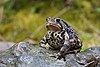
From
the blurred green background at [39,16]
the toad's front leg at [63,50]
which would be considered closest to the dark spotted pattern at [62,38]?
the toad's front leg at [63,50]

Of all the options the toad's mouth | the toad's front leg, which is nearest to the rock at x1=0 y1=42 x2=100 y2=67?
the toad's front leg

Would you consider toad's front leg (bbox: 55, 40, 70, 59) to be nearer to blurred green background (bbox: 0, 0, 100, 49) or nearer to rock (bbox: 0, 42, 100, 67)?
rock (bbox: 0, 42, 100, 67)

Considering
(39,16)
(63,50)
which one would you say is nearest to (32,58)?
(63,50)

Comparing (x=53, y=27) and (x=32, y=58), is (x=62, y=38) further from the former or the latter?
(x=32, y=58)

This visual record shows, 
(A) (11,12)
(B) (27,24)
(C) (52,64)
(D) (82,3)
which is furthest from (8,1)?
(C) (52,64)

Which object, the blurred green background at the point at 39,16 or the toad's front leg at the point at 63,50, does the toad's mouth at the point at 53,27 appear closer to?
the toad's front leg at the point at 63,50

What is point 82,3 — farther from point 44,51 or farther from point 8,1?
point 44,51
